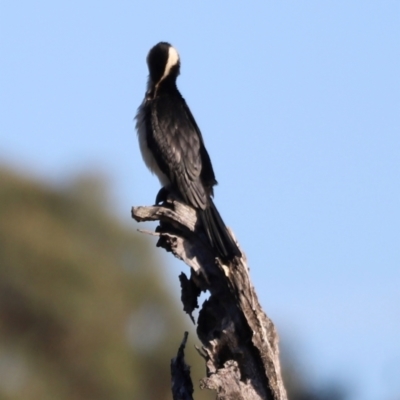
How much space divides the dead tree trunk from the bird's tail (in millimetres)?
53

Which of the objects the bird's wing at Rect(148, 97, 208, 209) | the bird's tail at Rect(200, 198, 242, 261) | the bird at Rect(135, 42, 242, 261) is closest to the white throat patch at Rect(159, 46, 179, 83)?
the bird at Rect(135, 42, 242, 261)

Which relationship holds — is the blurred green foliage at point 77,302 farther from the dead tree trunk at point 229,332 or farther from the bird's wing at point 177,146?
the dead tree trunk at point 229,332

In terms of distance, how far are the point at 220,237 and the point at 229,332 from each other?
0.56 metres

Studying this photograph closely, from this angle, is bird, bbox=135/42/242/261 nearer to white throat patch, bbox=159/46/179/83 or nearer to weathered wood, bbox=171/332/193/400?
white throat patch, bbox=159/46/179/83

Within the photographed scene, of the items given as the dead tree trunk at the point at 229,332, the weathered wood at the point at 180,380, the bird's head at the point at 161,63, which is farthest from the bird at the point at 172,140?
the weathered wood at the point at 180,380

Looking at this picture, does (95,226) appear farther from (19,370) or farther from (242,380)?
(242,380)

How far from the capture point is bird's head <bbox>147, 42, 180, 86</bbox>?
8852mm

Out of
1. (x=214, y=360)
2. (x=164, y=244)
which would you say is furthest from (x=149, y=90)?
(x=214, y=360)

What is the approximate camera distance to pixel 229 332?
22.2ft

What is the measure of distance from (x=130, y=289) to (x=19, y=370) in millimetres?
2136

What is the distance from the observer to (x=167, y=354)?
18.8 meters

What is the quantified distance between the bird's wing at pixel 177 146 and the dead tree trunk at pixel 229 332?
3.00 feet

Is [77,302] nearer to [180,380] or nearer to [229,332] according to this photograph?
[180,380]

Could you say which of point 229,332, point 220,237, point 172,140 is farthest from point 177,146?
point 229,332
